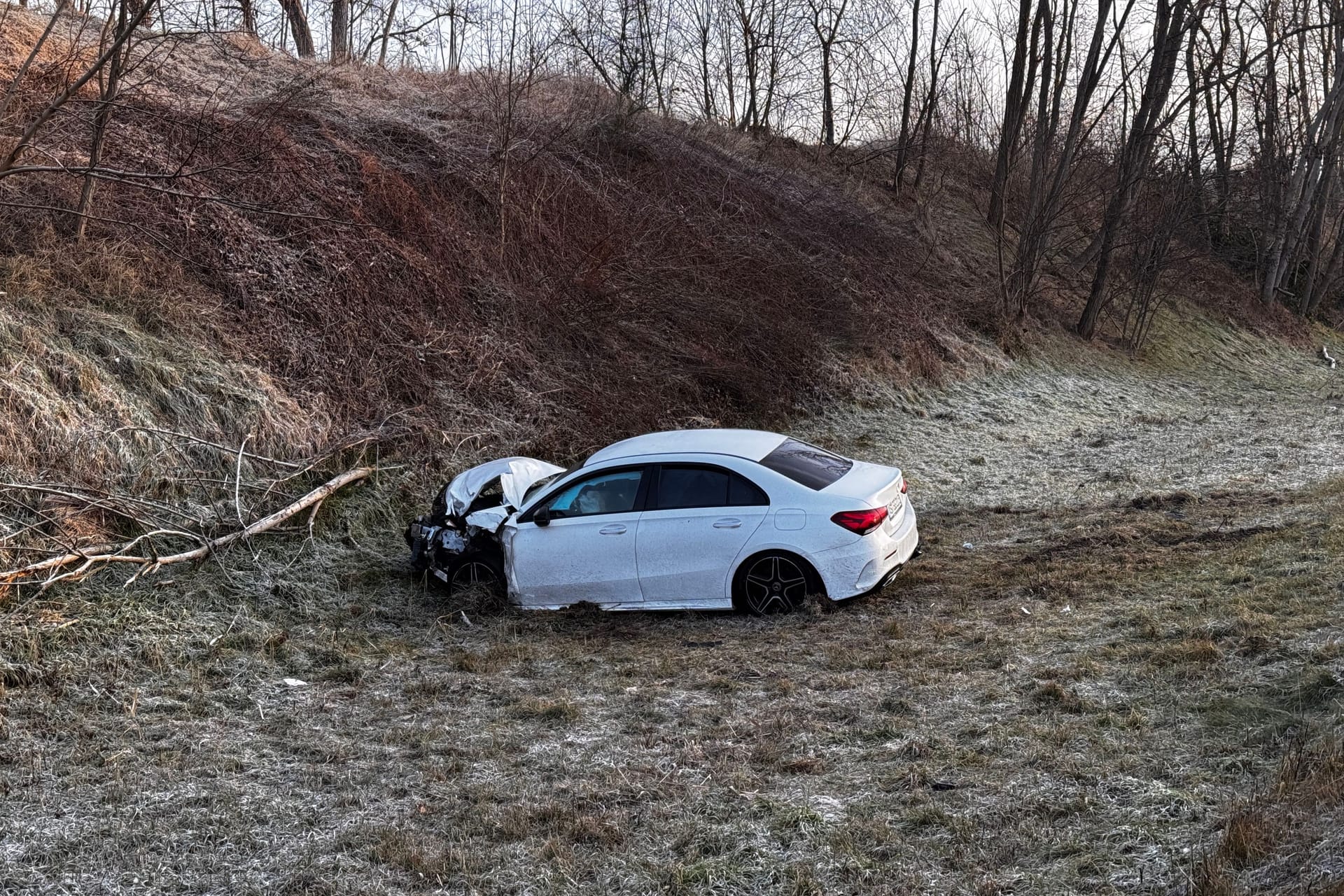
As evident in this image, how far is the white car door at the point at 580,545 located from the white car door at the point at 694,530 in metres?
0.15

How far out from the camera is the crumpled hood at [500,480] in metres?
10.4

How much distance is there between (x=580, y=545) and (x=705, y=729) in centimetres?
303

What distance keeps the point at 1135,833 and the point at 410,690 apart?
495cm

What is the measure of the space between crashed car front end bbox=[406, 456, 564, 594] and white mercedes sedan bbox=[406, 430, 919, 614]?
2 centimetres

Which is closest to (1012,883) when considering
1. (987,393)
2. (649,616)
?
(649,616)

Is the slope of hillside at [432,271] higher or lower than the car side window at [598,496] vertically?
Result: higher

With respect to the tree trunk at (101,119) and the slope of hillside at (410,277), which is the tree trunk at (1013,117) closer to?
the slope of hillside at (410,277)

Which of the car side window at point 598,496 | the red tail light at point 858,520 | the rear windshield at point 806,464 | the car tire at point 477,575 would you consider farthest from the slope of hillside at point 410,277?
the red tail light at point 858,520

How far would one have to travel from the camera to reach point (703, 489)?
9.30 metres

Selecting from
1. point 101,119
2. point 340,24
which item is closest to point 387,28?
point 340,24

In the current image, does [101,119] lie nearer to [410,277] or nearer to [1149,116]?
[410,277]

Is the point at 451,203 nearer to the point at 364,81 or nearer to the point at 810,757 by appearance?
the point at 364,81

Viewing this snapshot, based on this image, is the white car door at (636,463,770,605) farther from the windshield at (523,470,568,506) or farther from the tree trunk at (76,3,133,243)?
the tree trunk at (76,3,133,243)

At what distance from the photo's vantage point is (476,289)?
1706 centimetres
